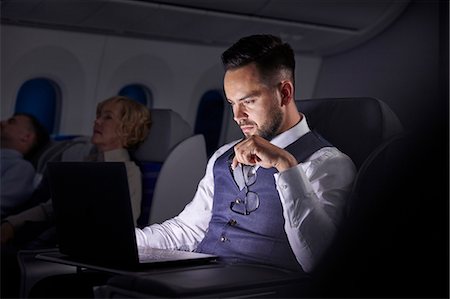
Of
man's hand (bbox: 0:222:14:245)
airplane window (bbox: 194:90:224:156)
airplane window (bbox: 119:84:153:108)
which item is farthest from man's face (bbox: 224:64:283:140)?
airplane window (bbox: 194:90:224:156)

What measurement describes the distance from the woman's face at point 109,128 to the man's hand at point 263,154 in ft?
4.50

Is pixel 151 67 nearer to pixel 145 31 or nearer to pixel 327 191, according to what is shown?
pixel 145 31

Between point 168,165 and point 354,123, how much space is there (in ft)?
3.50

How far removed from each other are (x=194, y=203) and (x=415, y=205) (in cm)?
106

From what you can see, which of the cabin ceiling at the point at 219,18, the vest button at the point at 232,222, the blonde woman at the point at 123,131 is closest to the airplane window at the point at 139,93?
the cabin ceiling at the point at 219,18

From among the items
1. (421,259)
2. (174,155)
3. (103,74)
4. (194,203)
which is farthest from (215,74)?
(421,259)

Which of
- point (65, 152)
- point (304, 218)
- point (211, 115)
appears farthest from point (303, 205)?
point (211, 115)

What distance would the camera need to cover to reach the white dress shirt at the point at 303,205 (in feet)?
6.15

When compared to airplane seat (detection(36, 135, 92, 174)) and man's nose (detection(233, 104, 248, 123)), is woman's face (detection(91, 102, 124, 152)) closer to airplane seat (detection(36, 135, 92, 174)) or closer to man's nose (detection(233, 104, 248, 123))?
airplane seat (detection(36, 135, 92, 174))

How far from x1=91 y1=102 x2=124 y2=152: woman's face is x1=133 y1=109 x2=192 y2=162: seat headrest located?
12 centimetres

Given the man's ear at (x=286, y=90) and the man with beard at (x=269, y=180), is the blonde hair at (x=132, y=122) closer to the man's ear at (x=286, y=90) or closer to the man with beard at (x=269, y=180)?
the man with beard at (x=269, y=180)

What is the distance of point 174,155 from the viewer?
9.93 feet

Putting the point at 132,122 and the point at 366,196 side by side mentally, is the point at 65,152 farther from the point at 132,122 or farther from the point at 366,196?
the point at 366,196

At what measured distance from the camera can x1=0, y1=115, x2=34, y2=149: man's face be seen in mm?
3951
